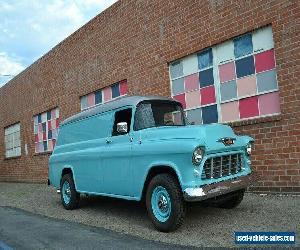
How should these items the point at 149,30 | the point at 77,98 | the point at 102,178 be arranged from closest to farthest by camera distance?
the point at 102,178, the point at 149,30, the point at 77,98

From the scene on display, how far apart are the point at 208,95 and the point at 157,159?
14.8ft

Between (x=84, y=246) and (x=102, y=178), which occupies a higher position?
(x=102, y=178)

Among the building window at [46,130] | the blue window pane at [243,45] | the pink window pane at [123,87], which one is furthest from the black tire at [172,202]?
the building window at [46,130]

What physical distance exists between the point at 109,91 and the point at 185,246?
9807mm

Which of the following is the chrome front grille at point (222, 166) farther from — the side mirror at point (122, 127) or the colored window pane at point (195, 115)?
the colored window pane at point (195, 115)

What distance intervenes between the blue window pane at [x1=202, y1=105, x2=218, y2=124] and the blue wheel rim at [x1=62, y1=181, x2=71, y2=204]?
155 inches

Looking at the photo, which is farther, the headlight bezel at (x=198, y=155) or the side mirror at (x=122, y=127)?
the side mirror at (x=122, y=127)

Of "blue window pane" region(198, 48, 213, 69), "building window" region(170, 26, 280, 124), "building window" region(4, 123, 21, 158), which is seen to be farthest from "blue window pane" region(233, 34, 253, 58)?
"building window" region(4, 123, 21, 158)

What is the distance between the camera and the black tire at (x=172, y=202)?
19.4ft

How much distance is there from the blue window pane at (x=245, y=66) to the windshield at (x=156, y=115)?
2.52 m

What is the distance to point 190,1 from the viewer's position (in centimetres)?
1070

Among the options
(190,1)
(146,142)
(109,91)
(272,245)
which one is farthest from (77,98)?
(272,245)

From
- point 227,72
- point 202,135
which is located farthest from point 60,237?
point 227,72

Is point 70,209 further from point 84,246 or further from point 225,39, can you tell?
point 225,39
